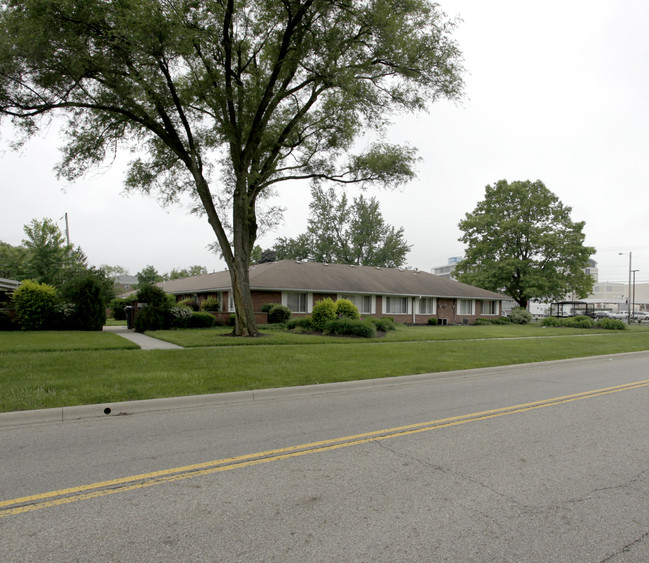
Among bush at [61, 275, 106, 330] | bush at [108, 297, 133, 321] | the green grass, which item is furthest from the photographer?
bush at [108, 297, 133, 321]

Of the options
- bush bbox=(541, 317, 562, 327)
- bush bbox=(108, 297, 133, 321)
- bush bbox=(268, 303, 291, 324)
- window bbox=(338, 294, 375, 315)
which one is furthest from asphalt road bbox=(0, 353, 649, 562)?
bush bbox=(108, 297, 133, 321)

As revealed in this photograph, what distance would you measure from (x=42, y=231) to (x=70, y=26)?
2206 centimetres

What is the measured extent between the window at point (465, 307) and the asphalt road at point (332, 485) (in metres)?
32.2

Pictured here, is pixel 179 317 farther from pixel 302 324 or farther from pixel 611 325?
pixel 611 325

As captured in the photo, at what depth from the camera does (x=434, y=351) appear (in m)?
15.4

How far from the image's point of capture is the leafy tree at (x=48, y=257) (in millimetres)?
31062

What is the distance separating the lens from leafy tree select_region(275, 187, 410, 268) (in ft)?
201

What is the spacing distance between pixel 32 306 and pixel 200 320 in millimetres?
7940

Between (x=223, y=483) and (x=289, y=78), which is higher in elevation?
(x=289, y=78)

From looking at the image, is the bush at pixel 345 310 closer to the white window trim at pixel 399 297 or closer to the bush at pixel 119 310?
the white window trim at pixel 399 297

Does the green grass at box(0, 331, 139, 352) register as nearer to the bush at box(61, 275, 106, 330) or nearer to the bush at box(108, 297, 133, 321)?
the bush at box(61, 275, 106, 330)

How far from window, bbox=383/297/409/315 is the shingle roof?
0.84m

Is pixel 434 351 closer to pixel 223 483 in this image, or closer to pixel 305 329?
pixel 305 329

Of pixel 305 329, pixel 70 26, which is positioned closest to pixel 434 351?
pixel 305 329
